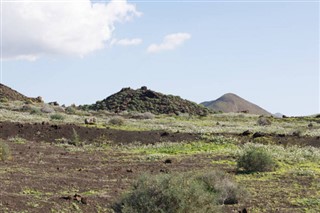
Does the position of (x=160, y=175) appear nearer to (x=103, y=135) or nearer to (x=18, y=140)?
(x=18, y=140)

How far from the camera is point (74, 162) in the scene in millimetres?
23562

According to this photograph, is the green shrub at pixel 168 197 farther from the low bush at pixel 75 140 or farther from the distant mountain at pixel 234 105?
the distant mountain at pixel 234 105

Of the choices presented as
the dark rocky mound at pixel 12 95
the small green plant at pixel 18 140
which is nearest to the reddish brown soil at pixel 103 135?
the small green plant at pixel 18 140

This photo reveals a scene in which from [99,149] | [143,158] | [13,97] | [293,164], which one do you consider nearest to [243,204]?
[293,164]

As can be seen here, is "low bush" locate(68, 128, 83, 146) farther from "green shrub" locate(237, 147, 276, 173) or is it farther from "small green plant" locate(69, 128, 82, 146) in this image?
"green shrub" locate(237, 147, 276, 173)

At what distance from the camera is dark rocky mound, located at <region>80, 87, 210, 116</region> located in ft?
305

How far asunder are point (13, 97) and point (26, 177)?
76.4 m

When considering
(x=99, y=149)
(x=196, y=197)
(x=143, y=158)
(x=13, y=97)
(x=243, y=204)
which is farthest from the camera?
(x=13, y=97)

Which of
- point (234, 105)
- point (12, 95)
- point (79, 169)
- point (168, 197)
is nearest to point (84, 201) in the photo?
point (168, 197)

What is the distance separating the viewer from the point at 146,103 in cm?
9625

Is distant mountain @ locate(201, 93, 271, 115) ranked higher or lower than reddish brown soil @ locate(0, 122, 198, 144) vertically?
higher

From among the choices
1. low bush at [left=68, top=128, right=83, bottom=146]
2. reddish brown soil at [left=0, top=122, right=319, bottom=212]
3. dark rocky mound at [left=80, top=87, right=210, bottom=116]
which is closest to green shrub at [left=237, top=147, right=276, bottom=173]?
reddish brown soil at [left=0, top=122, right=319, bottom=212]

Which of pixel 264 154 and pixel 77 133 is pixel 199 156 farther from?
pixel 77 133

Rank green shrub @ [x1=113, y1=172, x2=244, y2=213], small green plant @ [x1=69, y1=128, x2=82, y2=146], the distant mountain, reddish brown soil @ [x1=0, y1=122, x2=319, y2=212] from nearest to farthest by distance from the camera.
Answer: green shrub @ [x1=113, y1=172, x2=244, y2=213] < reddish brown soil @ [x1=0, y1=122, x2=319, y2=212] < small green plant @ [x1=69, y1=128, x2=82, y2=146] < the distant mountain
